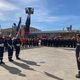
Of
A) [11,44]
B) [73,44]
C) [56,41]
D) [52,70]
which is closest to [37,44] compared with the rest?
[56,41]

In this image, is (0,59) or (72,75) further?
(0,59)

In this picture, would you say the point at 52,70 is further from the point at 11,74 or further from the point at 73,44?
the point at 73,44

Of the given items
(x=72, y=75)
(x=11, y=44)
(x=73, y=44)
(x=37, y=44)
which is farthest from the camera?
(x=37, y=44)

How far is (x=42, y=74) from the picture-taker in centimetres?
1330

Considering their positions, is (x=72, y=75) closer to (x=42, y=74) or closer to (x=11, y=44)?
(x=42, y=74)

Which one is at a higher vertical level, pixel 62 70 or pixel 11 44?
pixel 11 44

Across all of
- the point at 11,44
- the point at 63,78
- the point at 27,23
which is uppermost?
the point at 27,23

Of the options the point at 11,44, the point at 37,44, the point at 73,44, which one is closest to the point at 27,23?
the point at 37,44

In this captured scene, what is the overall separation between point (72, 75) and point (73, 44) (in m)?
31.8

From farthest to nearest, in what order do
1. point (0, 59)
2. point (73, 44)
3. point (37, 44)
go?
point (37, 44)
point (73, 44)
point (0, 59)

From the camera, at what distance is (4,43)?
18.0 meters

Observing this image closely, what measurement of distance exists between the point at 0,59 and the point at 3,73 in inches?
146

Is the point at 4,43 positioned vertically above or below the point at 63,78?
above

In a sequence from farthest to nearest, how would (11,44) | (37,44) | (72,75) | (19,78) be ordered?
(37,44), (11,44), (72,75), (19,78)
